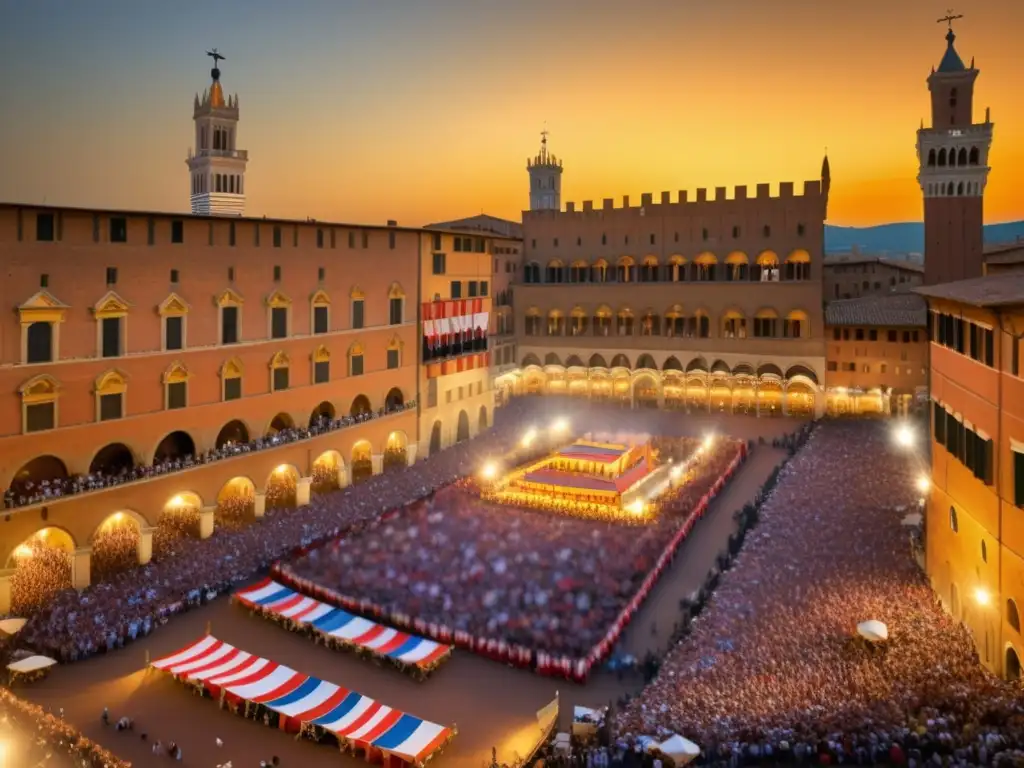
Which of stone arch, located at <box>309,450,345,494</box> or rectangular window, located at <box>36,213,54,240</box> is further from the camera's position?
stone arch, located at <box>309,450,345,494</box>

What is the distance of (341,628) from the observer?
2094 cm

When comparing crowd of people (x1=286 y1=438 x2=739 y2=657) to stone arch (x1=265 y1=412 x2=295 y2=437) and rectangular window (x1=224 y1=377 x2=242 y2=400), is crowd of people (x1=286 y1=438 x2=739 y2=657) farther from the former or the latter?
rectangular window (x1=224 y1=377 x2=242 y2=400)

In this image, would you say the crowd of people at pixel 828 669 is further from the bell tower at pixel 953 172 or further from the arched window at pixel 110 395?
the bell tower at pixel 953 172

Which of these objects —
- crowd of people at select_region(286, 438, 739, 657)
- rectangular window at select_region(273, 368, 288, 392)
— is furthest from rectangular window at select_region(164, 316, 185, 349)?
crowd of people at select_region(286, 438, 739, 657)

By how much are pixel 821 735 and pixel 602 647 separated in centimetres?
647

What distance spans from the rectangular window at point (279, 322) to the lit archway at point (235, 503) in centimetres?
596

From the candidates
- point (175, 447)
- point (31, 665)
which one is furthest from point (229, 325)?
point (31, 665)

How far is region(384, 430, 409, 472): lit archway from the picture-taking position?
38.0 metres

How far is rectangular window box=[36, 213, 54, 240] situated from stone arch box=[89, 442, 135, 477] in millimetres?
6704

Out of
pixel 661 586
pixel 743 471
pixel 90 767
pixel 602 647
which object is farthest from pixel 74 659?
pixel 743 471

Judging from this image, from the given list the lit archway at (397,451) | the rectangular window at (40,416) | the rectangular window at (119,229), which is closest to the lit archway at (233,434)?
the rectangular window at (40,416)

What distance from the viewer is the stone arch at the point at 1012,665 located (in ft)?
53.3

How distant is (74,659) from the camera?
1980cm

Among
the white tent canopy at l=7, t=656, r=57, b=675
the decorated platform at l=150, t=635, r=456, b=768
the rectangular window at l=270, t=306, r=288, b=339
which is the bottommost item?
the decorated platform at l=150, t=635, r=456, b=768
